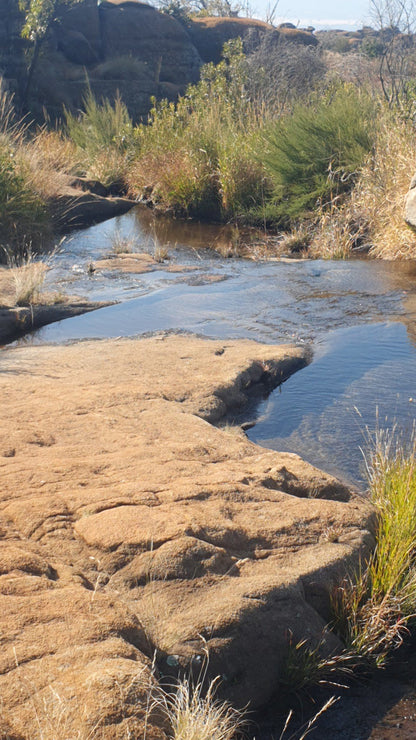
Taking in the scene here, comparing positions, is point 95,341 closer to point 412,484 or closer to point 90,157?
point 412,484

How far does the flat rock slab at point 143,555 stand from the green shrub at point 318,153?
766 cm

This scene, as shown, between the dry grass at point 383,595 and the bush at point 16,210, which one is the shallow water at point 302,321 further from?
the dry grass at point 383,595

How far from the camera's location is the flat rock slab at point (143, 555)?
192 centimetres

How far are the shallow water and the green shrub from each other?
1673mm

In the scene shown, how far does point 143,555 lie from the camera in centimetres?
253

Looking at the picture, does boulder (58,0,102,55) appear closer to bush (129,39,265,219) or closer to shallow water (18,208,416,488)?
bush (129,39,265,219)

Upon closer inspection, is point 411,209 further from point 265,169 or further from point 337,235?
point 265,169

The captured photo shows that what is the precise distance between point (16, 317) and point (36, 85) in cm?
1981

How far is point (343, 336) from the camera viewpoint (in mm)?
6105

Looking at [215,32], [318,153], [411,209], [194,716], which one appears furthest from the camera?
[215,32]

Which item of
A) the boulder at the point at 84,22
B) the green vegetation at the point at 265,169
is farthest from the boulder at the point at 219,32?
the green vegetation at the point at 265,169

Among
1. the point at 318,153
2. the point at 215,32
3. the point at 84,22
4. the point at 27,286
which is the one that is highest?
the point at 215,32

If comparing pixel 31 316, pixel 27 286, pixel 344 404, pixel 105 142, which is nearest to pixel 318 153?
pixel 27 286

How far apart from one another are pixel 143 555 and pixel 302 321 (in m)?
4.34
